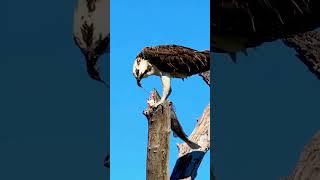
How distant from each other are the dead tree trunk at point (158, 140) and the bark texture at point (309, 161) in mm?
1039

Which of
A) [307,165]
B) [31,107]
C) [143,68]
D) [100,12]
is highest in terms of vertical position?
[100,12]

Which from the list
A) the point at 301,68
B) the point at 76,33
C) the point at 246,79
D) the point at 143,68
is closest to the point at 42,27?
the point at 76,33

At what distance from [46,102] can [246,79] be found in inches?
57.9

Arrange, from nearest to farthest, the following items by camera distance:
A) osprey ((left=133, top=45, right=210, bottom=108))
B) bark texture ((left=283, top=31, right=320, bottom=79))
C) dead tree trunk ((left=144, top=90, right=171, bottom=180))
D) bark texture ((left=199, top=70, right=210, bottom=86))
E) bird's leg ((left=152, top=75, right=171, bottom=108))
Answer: bark texture ((left=283, top=31, right=320, bottom=79)) → dead tree trunk ((left=144, top=90, right=171, bottom=180)) → bird's leg ((left=152, top=75, right=171, bottom=108)) → osprey ((left=133, top=45, right=210, bottom=108)) → bark texture ((left=199, top=70, right=210, bottom=86))

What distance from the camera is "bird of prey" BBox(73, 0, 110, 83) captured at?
5.18 meters

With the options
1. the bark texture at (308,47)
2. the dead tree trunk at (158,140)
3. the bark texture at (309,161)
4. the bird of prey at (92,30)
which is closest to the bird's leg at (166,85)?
the dead tree trunk at (158,140)

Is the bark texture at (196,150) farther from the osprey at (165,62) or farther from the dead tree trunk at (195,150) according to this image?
the osprey at (165,62)

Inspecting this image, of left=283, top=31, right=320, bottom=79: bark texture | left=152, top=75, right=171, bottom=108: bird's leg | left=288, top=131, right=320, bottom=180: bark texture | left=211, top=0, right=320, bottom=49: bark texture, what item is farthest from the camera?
left=152, top=75, right=171, bottom=108: bird's leg

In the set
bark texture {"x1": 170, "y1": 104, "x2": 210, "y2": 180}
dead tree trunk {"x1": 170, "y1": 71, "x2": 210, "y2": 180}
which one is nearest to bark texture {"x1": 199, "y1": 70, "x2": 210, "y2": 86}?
dead tree trunk {"x1": 170, "y1": 71, "x2": 210, "y2": 180}

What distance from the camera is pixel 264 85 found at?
15.6ft

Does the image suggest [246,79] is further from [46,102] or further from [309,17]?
[46,102]

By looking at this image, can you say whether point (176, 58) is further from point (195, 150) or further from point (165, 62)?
point (195, 150)

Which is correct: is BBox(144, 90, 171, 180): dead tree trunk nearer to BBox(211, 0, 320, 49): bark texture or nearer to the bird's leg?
the bird's leg

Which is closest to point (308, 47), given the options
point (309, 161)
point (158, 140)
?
point (309, 161)
